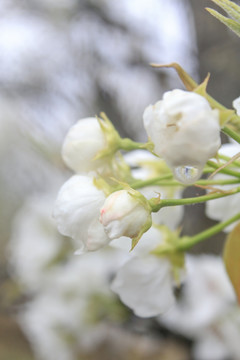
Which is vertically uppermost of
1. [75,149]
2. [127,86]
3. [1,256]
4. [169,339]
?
[75,149]

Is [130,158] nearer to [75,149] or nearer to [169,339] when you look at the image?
[75,149]

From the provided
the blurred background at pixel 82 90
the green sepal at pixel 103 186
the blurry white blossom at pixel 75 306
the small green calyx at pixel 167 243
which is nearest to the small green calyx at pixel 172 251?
the small green calyx at pixel 167 243

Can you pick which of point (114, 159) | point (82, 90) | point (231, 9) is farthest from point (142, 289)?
point (82, 90)

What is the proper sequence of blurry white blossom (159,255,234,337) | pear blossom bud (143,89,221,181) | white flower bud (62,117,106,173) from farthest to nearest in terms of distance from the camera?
blurry white blossom (159,255,234,337) < white flower bud (62,117,106,173) < pear blossom bud (143,89,221,181)

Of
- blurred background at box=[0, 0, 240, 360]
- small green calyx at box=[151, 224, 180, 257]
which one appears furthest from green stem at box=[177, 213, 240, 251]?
blurred background at box=[0, 0, 240, 360]

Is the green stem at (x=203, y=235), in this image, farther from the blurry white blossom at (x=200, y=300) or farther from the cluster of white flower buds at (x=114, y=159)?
the blurry white blossom at (x=200, y=300)

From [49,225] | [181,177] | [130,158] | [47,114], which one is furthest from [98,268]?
[181,177]

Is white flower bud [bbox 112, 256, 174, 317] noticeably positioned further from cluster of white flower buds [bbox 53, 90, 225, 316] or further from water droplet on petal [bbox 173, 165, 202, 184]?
water droplet on petal [bbox 173, 165, 202, 184]
